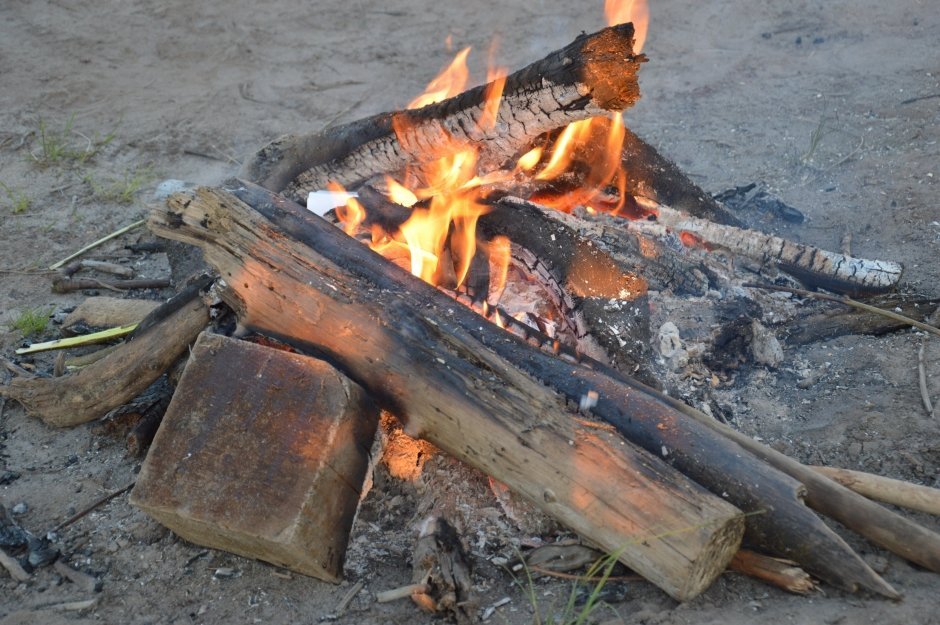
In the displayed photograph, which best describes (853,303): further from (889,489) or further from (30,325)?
(30,325)

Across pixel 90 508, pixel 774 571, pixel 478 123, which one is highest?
pixel 478 123

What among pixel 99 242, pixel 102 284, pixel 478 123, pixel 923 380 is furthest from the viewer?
pixel 99 242

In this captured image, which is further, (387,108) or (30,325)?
(387,108)

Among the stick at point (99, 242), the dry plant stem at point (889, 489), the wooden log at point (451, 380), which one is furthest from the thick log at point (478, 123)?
the dry plant stem at point (889, 489)

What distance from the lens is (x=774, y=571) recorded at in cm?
237

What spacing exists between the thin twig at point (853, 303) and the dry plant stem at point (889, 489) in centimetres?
101

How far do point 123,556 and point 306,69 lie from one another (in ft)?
18.5

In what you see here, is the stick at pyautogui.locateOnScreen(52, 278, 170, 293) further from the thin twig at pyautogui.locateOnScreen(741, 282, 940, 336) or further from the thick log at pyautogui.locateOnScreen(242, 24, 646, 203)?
the thin twig at pyautogui.locateOnScreen(741, 282, 940, 336)

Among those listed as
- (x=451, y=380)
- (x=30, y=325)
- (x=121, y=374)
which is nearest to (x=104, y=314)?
(x=30, y=325)

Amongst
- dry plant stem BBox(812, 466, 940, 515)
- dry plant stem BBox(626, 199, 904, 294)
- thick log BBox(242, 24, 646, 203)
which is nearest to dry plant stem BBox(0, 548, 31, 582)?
thick log BBox(242, 24, 646, 203)

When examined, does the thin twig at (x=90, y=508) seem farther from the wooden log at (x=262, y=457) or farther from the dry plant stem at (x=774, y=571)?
the dry plant stem at (x=774, y=571)

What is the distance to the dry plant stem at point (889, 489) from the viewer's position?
2.54 metres

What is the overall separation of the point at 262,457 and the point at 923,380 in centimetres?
268

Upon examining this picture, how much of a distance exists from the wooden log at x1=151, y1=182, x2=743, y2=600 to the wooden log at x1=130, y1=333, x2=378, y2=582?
→ 0.21 metres
